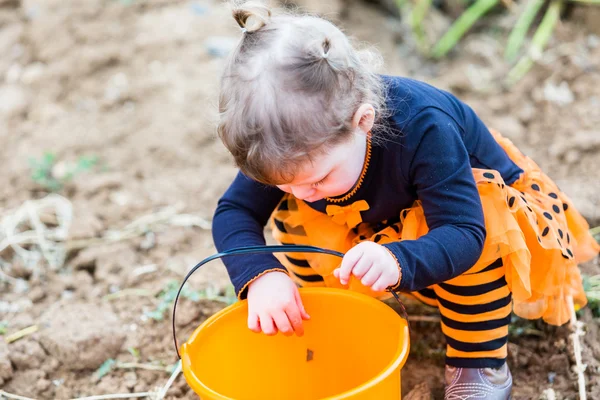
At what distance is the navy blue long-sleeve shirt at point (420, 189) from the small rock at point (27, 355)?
577 millimetres

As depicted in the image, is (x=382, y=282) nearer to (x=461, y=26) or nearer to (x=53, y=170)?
(x=53, y=170)

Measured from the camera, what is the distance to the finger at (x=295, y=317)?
4.36ft

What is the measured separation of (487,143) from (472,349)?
0.43 metres

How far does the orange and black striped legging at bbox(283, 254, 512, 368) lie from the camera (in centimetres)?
139

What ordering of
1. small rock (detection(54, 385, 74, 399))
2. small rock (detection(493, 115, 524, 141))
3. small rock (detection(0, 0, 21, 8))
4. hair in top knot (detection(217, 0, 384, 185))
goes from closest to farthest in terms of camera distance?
1. hair in top knot (detection(217, 0, 384, 185))
2. small rock (detection(54, 385, 74, 399))
3. small rock (detection(493, 115, 524, 141))
4. small rock (detection(0, 0, 21, 8))

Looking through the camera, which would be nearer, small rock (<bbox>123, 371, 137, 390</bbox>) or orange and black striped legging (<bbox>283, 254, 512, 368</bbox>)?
orange and black striped legging (<bbox>283, 254, 512, 368</bbox>)

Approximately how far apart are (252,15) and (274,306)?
525 millimetres

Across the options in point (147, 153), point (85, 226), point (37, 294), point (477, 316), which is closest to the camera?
point (477, 316)

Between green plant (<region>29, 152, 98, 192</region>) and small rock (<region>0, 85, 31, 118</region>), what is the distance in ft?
1.42

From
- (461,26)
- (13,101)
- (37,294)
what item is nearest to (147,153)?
(13,101)

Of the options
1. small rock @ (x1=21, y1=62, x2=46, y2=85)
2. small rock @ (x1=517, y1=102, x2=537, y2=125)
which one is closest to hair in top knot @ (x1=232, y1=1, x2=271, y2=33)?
small rock @ (x1=517, y1=102, x2=537, y2=125)

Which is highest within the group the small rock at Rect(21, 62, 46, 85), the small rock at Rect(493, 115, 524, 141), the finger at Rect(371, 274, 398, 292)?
the finger at Rect(371, 274, 398, 292)

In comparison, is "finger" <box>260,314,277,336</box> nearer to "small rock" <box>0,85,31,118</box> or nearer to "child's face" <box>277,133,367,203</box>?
"child's face" <box>277,133,367,203</box>

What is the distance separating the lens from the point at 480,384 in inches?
55.9
